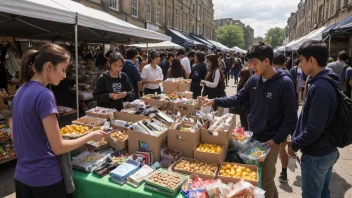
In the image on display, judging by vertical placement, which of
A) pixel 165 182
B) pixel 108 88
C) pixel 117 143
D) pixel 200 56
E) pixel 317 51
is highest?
pixel 200 56

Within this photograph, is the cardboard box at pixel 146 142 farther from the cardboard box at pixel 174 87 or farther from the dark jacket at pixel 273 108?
the cardboard box at pixel 174 87

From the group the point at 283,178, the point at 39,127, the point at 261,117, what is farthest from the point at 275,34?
the point at 39,127

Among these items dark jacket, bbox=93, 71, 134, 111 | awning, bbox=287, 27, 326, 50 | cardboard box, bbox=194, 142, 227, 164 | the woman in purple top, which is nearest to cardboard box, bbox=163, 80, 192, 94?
dark jacket, bbox=93, 71, 134, 111

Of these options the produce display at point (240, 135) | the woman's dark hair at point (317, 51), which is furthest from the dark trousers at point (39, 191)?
the woman's dark hair at point (317, 51)

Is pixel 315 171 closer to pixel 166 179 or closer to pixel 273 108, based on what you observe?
pixel 273 108

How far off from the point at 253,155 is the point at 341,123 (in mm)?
830

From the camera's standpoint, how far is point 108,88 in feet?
13.2

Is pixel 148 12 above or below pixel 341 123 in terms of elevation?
above

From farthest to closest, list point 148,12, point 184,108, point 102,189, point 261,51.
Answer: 1. point 148,12
2. point 184,108
3. point 261,51
4. point 102,189

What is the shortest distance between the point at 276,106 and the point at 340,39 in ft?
47.8

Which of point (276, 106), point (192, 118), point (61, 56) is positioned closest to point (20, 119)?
point (61, 56)

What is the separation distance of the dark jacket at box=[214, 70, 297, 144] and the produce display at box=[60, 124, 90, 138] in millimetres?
1868

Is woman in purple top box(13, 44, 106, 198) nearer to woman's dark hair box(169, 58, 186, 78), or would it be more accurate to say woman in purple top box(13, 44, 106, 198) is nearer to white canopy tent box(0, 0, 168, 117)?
white canopy tent box(0, 0, 168, 117)

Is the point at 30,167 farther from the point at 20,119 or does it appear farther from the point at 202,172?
the point at 202,172
